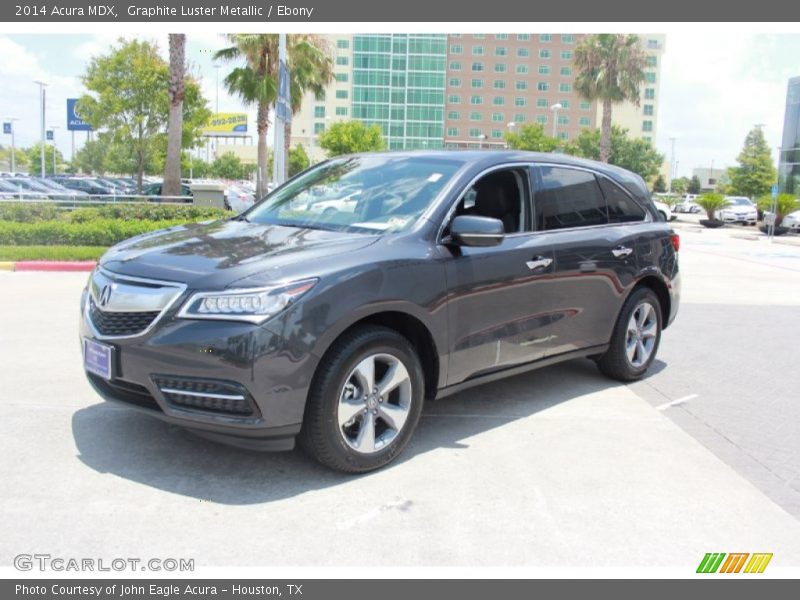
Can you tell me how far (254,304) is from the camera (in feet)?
12.0

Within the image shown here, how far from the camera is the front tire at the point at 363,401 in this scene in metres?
3.89

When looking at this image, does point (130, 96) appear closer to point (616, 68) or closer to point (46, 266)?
point (46, 266)

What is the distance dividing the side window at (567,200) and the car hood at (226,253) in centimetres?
160

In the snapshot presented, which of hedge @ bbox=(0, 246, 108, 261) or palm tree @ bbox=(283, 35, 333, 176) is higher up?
palm tree @ bbox=(283, 35, 333, 176)

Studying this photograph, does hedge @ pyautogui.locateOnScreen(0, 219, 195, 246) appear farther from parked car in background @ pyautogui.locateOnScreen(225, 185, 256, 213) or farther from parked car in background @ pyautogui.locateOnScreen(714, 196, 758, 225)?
parked car in background @ pyautogui.locateOnScreen(714, 196, 758, 225)

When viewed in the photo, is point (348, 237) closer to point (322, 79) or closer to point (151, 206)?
point (151, 206)

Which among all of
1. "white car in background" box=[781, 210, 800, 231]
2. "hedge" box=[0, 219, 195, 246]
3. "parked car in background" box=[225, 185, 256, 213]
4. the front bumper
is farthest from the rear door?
"white car in background" box=[781, 210, 800, 231]

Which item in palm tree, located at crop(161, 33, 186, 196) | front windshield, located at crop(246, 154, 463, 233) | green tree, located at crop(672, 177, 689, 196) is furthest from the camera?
Answer: green tree, located at crop(672, 177, 689, 196)

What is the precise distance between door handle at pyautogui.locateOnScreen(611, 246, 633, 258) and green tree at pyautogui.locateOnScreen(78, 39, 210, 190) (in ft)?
84.4

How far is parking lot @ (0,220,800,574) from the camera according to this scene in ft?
11.2

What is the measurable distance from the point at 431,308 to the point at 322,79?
32.9 m

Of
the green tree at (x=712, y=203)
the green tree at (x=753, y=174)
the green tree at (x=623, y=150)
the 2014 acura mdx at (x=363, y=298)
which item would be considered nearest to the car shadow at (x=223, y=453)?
the 2014 acura mdx at (x=363, y=298)

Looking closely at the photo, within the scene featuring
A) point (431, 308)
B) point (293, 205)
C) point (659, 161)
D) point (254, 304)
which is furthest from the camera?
point (659, 161)

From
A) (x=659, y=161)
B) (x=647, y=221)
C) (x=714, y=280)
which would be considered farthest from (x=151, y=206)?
(x=659, y=161)
